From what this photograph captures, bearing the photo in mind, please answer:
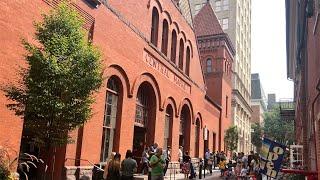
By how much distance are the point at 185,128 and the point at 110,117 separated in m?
11.7

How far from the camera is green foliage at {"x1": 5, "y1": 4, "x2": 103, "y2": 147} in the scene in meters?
8.83

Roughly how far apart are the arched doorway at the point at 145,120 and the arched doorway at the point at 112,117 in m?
3.21

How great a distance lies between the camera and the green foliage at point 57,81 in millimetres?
8828

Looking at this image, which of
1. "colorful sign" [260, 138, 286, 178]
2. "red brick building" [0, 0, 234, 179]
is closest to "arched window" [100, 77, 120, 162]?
"red brick building" [0, 0, 234, 179]

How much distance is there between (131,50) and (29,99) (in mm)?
8847

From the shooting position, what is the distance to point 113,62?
15477 millimetres

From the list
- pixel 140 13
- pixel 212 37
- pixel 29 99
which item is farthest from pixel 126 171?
pixel 212 37

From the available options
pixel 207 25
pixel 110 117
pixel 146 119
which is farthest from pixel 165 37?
pixel 207 25

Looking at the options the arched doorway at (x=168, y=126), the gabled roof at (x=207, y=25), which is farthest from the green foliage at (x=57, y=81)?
the gabled roof at (x=207, y=25)

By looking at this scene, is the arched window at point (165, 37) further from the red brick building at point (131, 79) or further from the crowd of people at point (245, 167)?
the crowd of people at point (245, 167)

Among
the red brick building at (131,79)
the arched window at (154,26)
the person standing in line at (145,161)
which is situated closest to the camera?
the red brick building at (131,79)

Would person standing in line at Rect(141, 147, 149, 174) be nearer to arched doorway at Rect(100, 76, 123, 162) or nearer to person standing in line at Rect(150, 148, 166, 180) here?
arched doorway at Rect(100, 76, 123, 162)

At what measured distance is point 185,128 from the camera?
88.2ft

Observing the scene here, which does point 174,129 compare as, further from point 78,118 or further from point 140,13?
point 78,118
